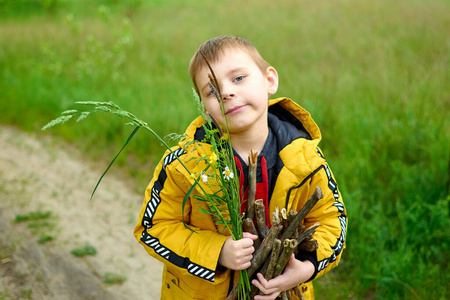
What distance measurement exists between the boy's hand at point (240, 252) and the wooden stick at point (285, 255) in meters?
0.11

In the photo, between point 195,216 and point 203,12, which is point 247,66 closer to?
point 195,216

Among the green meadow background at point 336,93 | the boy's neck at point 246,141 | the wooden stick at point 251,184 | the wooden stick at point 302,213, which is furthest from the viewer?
the green meadow background at point 336,93

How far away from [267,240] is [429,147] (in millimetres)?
2551

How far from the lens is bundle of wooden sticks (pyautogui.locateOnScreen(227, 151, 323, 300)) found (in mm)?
1511

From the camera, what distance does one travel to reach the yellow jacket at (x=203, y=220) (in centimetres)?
167

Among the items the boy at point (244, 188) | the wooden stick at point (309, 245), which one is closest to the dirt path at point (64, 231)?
the boy at point (244, 188)

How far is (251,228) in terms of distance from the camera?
5.18ft

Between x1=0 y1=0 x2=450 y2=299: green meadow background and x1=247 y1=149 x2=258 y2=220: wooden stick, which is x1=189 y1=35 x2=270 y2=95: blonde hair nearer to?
x1=247 y1=149 x2=258 y2=220: wooden stick

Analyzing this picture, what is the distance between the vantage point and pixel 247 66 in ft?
5.73

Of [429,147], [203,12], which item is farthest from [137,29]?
[429,147]

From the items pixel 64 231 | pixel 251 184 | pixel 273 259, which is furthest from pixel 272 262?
pixel 64 231

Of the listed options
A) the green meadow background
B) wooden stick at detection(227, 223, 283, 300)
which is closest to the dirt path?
the green meadow background

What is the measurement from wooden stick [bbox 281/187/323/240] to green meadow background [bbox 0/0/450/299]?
1407 millimetres

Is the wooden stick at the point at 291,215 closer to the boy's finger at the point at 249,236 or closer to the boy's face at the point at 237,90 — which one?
the boy's finger at the point at 249,236
